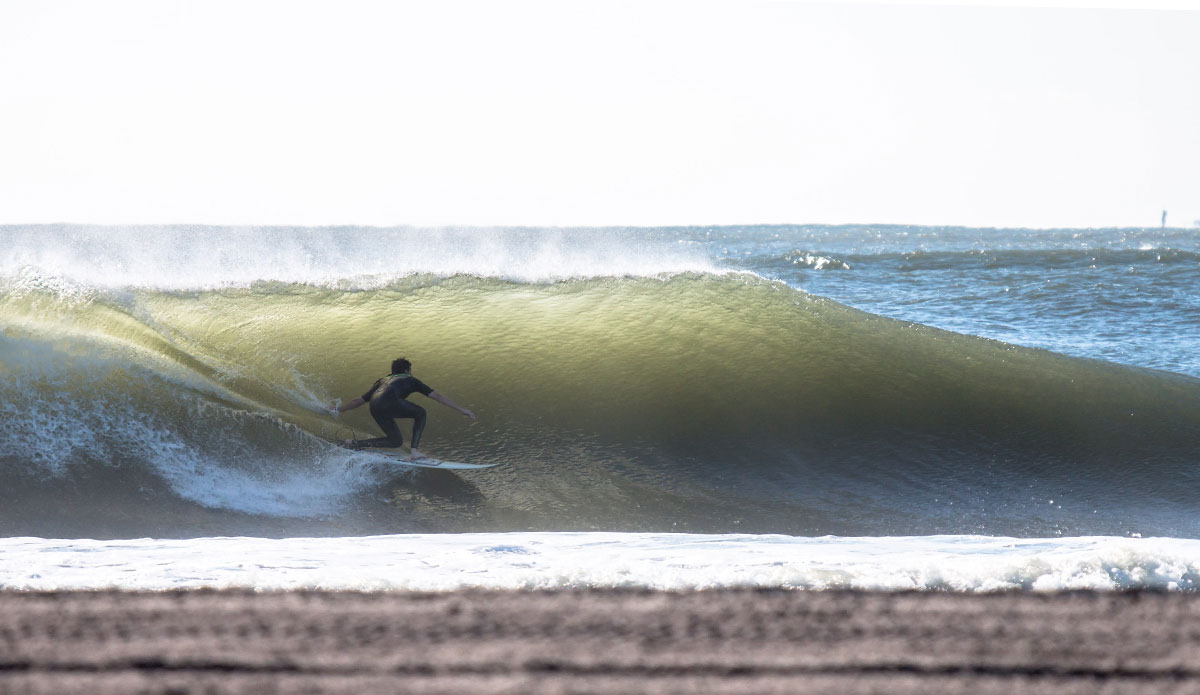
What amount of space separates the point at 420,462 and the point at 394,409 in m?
0.39

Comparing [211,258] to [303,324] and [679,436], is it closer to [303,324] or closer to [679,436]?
[303,324]

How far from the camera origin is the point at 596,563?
3.95m

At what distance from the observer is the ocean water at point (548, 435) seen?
4176 mm

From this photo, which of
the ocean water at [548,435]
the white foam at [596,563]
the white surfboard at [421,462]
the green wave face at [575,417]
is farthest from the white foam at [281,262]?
the white foam at [596,563]

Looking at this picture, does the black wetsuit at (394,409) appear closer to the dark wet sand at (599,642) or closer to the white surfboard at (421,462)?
the white surfboard at (421,462)

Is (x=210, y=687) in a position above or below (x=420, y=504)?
above

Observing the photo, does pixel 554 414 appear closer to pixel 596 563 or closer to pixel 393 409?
pixel 393 409

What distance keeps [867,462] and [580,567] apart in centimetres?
353

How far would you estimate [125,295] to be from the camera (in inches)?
334

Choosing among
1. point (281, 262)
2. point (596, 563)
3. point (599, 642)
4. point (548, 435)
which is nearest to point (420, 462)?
point (548, 435)

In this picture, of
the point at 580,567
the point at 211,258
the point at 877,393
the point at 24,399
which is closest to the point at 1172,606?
the point at 580,567

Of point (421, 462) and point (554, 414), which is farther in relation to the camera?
point (554, 414)

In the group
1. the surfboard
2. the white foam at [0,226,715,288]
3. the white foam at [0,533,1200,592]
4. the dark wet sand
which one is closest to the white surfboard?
the surfboard

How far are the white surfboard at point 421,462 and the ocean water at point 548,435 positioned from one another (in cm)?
6
